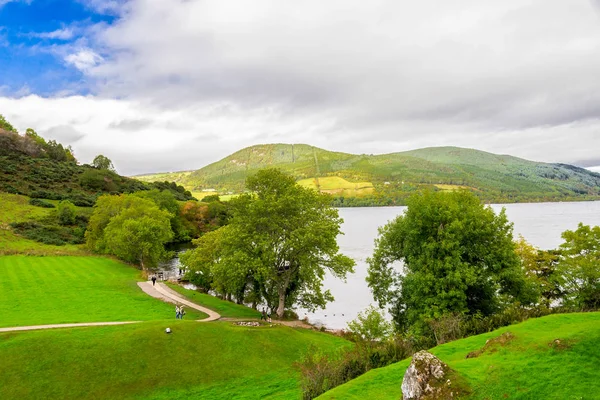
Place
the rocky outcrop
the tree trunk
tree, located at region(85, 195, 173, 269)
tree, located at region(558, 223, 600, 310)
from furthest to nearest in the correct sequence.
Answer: tree, located at region(85, 195, 173, 269) → the tree trunk → tree, located at region(558, 223, 600, 310) → the rocky outcrop

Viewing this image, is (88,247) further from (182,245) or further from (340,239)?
(340,239)

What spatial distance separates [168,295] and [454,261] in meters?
36.2

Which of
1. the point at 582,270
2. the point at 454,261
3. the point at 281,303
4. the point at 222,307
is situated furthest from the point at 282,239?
the point at 582,270

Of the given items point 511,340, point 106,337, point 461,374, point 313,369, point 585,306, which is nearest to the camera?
point 461,374

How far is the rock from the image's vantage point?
507 inches

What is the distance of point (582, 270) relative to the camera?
124 ft

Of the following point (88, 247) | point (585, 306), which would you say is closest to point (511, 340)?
point (585, 306)

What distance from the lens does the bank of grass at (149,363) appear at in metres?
24.3

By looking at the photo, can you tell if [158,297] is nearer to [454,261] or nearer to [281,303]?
[281,303]

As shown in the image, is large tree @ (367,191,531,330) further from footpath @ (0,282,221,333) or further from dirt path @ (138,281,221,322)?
footpath @ (0,282,221,333)

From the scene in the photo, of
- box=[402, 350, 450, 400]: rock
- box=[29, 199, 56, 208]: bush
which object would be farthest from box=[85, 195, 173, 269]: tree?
box=[402, 350, 450, 400]: rock

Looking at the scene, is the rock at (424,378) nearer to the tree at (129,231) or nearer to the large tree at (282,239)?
the large tree at (282,239)

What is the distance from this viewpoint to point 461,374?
14.2 m

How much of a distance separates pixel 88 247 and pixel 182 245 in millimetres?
30860
